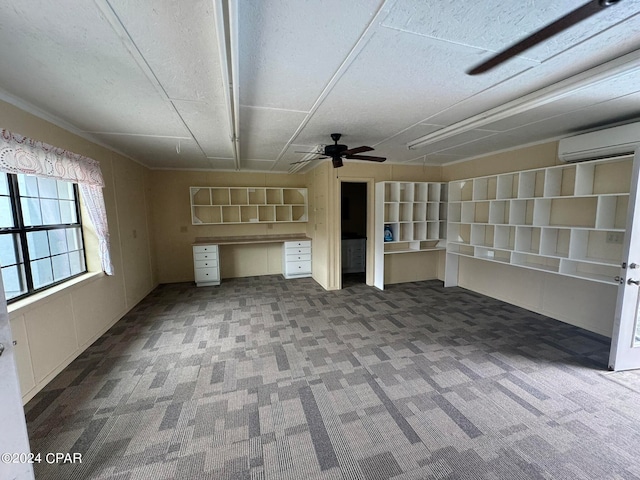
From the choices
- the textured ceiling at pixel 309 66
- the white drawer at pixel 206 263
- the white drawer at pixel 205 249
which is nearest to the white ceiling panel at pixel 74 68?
the textured ceiling at pixel 309 66

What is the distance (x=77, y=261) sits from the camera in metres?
3.14

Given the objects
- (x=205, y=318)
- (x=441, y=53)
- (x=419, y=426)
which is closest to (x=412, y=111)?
(x=441, y=53)

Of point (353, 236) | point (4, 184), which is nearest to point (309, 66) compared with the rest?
point (4, 184)

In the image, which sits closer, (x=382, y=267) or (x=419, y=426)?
(x=419, y=426)

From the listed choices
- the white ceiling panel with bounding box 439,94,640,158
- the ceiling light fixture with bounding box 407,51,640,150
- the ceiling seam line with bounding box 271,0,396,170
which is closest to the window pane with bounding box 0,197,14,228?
the ceiling seam line with bounding box 271,0,396,170

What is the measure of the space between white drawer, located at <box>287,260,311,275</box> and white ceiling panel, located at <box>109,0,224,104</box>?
4196mm

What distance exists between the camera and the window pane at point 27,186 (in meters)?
2.35

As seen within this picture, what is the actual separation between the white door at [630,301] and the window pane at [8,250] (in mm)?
5544

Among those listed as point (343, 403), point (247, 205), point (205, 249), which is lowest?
point (343, 403)

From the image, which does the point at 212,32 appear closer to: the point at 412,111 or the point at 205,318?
the point at 412,111

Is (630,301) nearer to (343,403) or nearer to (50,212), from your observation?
(343,403)

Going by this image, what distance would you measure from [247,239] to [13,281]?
377 cm

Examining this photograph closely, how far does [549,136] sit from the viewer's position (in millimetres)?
3424

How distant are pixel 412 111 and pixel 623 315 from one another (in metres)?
2.81
